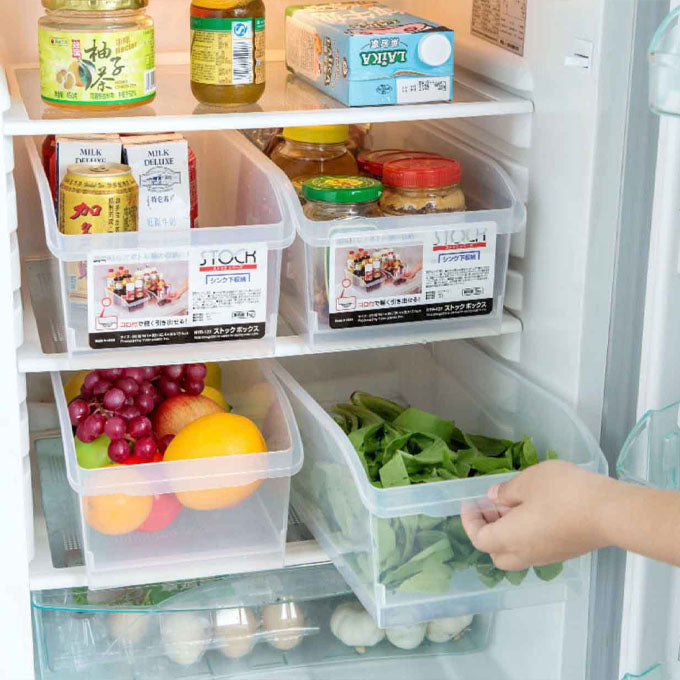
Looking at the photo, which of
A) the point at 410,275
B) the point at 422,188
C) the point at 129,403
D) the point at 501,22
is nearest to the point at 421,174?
the point at 422,188

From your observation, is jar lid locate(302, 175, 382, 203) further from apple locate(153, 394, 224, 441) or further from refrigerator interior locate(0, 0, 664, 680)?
apple locate(153, 394, 224, 441)

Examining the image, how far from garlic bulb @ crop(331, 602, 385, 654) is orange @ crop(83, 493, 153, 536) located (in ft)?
1.25

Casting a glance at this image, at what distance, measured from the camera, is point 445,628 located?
1.65m

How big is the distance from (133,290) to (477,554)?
499 millimetres

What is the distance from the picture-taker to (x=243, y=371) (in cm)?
167

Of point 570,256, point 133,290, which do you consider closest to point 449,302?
point 570,256

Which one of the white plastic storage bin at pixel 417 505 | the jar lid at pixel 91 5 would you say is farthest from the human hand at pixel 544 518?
the jar lid at pixel 91 5

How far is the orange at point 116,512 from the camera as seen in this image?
136cm

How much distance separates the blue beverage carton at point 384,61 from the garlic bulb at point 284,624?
2.30 ft

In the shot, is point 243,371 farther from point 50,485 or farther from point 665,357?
point 665,357

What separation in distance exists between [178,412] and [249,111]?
1.31 feet

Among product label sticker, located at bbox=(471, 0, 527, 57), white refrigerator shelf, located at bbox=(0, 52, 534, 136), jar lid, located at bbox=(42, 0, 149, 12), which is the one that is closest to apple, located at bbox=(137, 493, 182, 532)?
white refrigerator shelf, located at bbox=(0, 52, 534, 136)

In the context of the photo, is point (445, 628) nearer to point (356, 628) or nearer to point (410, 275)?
point (356, 628)

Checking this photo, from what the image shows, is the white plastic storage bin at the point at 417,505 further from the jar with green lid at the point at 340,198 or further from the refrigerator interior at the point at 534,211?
the jar with green lid at the point at 340,198
